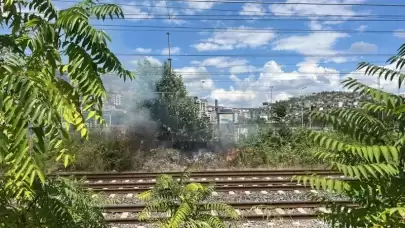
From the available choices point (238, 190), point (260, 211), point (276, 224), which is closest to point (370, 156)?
point (276, 224)

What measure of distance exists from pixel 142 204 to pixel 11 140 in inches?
310

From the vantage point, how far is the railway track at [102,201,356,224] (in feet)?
26.9

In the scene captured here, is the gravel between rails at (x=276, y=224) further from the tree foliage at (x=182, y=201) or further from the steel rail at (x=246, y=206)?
the tree foliage at (x=182, y=201)

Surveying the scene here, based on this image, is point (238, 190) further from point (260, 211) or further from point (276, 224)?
point (276, 224)

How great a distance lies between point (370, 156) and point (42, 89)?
5.74 feet

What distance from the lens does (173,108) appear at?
19719mm

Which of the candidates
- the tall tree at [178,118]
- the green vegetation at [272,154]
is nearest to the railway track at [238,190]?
the green vegetation at [272,154]

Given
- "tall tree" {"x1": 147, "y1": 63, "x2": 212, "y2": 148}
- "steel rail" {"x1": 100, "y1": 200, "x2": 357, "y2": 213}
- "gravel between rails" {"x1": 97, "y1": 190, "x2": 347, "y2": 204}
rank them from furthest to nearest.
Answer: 1. "tall tree" {"x1": 147, "y1": 63, "x2": 212, "y2": 148}
2. "gravel between rails" {"x1": 97, "y1": 190, "x2": 347, "y2": 204}
3. "steel rail" {"x1": 100, "y1": 200, "x2": 357, "y2": 213}

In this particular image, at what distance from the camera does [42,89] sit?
1.68 m

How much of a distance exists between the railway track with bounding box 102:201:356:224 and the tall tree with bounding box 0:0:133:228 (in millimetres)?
6119

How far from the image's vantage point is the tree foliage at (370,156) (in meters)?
2.37

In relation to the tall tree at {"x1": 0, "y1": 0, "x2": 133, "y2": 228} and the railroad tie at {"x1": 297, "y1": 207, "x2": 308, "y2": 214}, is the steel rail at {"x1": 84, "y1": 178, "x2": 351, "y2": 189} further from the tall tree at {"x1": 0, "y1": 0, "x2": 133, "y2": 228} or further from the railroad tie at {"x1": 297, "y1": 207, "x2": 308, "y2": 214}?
the tall tree at {"x1": 0, "y1": 0, "x2": 133, "y2": 228}

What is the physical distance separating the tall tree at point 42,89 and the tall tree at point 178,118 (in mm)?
16831

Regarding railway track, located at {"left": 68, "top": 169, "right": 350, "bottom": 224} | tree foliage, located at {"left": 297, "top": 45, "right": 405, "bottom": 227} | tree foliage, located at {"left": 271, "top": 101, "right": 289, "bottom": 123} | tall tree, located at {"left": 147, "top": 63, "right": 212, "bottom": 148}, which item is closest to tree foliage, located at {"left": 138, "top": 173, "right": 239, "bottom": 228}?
tree foliage, located at {"left": 297, "top": 45, "right": 405, "bottom": 227}
